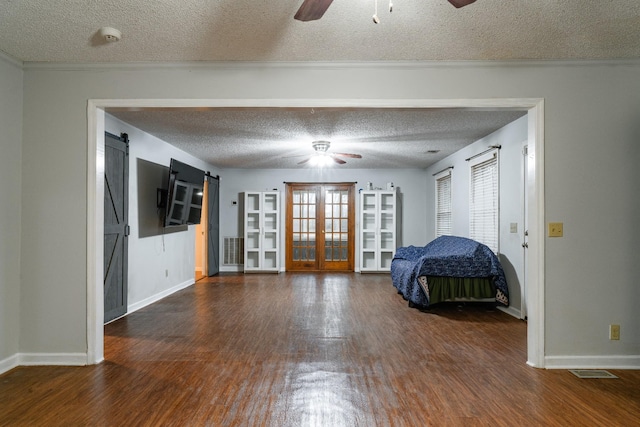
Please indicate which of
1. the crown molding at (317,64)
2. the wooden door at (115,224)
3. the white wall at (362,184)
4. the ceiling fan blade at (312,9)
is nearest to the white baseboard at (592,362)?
the crown molding at (317,64)

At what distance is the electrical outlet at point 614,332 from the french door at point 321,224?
6284 mm

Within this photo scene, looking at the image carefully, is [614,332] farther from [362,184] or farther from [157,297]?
[362,184]

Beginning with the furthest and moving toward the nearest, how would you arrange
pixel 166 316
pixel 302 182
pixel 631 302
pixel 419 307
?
1. pixel 302 182
2. pixel 419 307
3. pixel 166 316
4. pixel 631 302

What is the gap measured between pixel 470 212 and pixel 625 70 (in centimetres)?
328

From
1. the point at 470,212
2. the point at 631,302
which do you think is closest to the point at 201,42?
the point at 631,302

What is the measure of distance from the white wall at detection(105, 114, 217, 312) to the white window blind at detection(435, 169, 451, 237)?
4.79 m

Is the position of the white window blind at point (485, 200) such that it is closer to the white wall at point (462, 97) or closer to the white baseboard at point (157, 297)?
the white wall at point (462, 97)

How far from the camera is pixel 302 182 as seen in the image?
9195 mm

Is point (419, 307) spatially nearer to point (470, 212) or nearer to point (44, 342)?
point (470, 212)

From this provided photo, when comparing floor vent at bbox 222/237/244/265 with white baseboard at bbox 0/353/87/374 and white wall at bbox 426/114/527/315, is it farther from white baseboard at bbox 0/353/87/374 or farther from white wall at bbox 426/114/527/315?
white baseboard at bbox 0/353/87/374

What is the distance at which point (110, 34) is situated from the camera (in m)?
2.69

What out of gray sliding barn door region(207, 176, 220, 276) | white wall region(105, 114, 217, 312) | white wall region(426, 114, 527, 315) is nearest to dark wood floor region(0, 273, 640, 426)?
white wall region(426, 114, 527, 315)

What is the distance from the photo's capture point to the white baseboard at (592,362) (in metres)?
3.13

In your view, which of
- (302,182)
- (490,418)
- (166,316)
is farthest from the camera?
(302,182)
